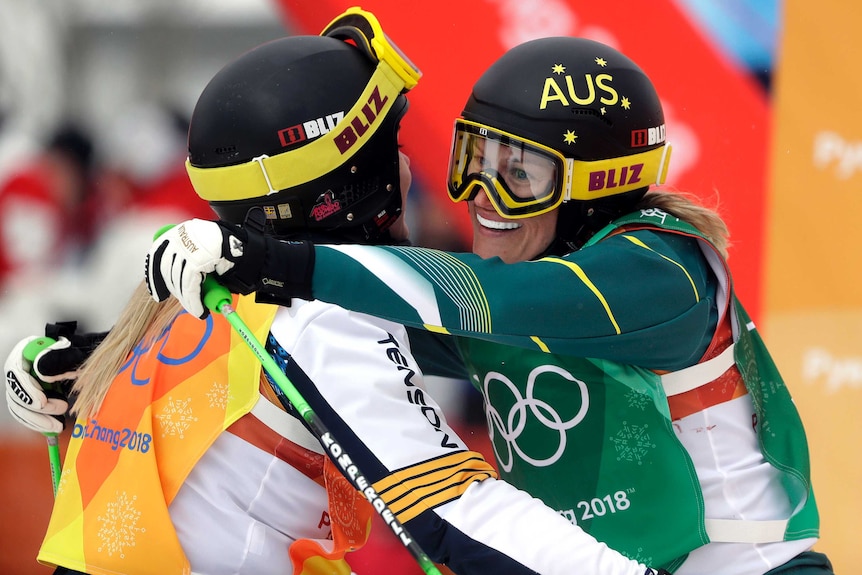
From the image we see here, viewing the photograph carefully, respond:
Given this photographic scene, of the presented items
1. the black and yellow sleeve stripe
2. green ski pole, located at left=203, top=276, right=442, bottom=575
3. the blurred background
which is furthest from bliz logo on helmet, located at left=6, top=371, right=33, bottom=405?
the blurred background

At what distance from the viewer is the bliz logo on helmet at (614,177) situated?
2.52 metres

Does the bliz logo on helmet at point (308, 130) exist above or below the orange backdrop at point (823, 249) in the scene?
above

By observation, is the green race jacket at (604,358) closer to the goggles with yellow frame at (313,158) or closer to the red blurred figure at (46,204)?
the goggles with yellow frame at (313,158)

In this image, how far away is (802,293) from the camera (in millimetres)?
4293

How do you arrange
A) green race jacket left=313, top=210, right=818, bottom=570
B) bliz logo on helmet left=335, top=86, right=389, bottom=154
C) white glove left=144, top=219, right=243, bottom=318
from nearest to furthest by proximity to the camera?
A: 1. white glove left=144, top=219, right=243, bottom=318
2. green race jacket left=313, top=210, right=818, bottom=570
3. bliz logo on helmet left=335, top=86, right=389, bottom=154

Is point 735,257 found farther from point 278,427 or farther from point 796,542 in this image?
point 278,427

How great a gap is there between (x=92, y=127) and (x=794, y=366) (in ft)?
10.7

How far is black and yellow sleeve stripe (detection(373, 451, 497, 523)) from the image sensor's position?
1936 mm

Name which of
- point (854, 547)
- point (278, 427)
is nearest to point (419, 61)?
point (278, 427)

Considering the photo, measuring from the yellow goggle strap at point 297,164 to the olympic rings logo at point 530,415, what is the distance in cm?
71

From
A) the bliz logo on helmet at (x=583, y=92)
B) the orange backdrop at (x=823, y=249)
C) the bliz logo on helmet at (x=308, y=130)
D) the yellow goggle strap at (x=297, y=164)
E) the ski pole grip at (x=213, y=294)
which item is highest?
the bliz logo on helmet at (x=583, y=92)

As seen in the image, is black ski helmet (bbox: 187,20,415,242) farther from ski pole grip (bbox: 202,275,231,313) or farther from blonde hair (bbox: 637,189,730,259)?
blonde hair (bbox: 637,189,730,259)

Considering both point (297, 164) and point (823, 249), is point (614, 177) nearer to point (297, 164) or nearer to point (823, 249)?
point (297, 164)

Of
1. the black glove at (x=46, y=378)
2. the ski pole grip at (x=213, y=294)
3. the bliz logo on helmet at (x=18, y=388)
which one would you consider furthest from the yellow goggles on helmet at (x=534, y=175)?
the bliz logo on helmet at (x=18, y=388)
